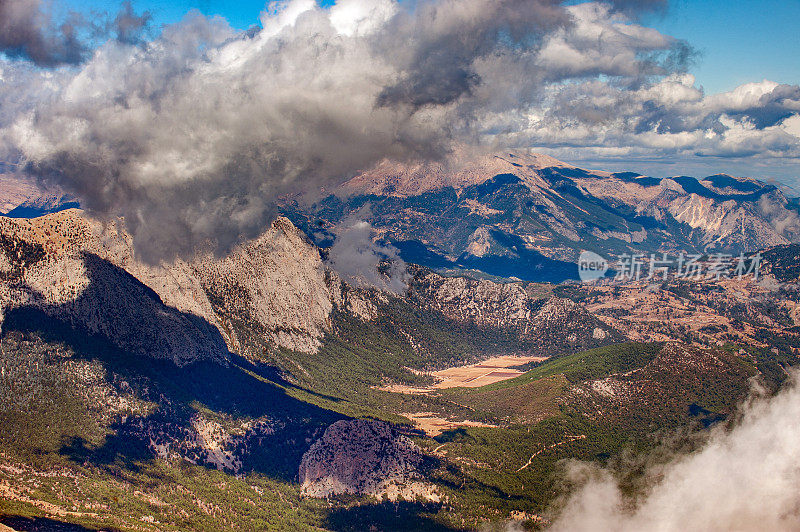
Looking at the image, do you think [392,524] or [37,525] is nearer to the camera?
[37,525]

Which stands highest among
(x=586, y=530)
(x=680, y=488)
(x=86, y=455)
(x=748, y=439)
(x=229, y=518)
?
(x=748, y=439)

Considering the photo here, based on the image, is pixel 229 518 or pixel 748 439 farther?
pixel 229 518

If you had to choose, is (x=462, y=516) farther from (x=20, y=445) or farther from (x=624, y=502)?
(x=20, y=445)

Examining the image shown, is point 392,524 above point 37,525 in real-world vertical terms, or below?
below

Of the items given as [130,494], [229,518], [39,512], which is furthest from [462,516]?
[39,512]

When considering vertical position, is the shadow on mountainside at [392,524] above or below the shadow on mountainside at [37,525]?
below

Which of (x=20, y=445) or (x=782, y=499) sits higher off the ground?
(x=782, y=499)

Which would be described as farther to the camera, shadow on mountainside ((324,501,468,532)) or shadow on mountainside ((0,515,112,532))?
shadow on mountainside ((324,501,468,532))

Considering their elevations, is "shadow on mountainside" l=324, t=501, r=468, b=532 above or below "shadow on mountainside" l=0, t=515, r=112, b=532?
below

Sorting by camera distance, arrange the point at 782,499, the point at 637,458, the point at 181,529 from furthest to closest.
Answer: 1. the point at 637,458
2. the point at 181,529
3. the point at 782,499

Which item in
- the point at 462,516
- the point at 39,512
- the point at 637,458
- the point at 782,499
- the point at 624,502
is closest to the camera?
the point at 782,499

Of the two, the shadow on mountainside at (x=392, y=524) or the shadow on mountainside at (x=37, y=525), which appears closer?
the shadow on mountainside at (x=37, y=525)
